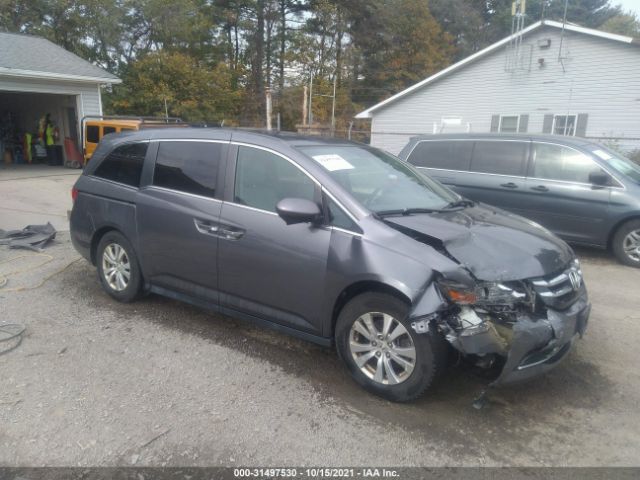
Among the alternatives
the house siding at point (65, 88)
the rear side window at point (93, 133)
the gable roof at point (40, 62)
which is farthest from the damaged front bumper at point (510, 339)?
the house siding at point (65, 88)

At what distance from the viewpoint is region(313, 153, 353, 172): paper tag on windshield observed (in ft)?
12.3

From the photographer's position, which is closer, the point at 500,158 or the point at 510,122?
the point at 500,158

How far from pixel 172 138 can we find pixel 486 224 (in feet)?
9.22

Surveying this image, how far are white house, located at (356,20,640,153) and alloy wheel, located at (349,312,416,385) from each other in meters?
14.7

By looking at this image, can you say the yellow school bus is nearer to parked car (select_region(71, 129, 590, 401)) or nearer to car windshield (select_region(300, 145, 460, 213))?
parked car (select_region(71, 129, 590, 401))

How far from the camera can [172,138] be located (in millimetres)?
4492

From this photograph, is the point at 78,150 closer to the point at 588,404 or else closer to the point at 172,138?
the point at 172,138

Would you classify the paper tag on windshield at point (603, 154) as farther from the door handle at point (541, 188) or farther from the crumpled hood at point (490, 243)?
the crumpled hood at point (490, 243)

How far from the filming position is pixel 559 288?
3.28 m

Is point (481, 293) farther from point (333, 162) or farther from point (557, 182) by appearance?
point (557, 182)

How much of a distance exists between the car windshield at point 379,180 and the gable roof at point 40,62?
14776 millimetres

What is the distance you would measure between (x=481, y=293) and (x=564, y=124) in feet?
60.2

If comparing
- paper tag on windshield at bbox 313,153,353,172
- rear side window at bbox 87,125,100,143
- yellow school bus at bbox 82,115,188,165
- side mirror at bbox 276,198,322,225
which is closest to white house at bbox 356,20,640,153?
yellow school bus at bbox 82,115,188,165

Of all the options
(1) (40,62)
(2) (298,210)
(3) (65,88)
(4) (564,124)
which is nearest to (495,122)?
(4) (564,124)
